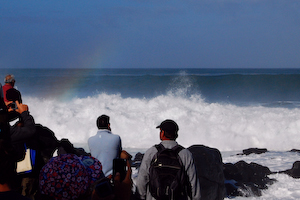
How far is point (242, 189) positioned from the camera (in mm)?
6305

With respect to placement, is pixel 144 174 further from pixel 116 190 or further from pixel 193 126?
pixel 193 126

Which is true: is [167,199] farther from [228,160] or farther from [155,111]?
[155,111]

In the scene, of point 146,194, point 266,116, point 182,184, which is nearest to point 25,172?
point 146,194

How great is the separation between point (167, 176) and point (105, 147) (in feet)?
4.01

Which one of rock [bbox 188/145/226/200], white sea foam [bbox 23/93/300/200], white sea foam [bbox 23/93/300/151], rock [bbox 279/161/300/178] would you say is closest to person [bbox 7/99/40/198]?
rock [bbox 188/145/226/200]

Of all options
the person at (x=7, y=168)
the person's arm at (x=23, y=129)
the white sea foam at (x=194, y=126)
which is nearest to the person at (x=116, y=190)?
the person at (x=7, y=168)

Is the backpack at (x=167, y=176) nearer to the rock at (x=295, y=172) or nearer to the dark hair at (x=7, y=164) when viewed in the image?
the dark hair at (x=7, y=164)

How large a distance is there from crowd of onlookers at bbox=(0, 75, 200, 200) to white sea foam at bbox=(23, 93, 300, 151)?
952 centimetres

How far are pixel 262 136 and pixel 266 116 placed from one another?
2.45 m

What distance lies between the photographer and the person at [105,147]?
12.7 feet

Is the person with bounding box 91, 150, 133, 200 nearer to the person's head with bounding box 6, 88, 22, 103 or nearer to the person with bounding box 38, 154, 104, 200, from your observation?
the person with bounding box 38, 154, 104, 200

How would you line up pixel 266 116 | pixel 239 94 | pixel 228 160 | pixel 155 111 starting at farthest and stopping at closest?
pixel 239 94 < pixel 155 111 < pixel 266 116 < pixel 228 160

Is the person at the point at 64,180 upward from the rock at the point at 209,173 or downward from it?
upward

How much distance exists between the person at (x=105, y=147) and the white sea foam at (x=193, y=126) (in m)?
9.18
